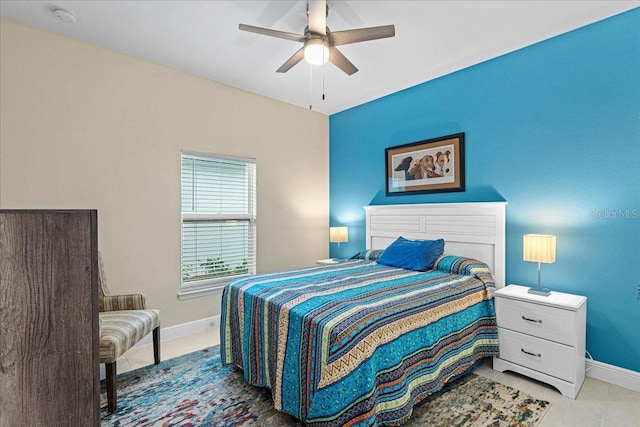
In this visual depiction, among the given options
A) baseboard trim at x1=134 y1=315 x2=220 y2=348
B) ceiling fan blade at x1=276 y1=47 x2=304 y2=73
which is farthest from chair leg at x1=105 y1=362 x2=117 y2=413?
ceiling fan blade at x1=276 y1=47 x2=304 y2=73

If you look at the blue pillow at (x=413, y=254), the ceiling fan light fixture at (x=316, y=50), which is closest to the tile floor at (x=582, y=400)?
the blue pillow at (x=413, y=254)

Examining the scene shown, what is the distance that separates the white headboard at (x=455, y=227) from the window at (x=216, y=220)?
5.40 feet

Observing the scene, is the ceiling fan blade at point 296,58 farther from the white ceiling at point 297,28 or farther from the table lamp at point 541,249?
the table lamp at point 541,249

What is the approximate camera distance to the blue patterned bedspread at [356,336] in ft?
5.28

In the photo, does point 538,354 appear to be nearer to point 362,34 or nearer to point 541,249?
point 541,249

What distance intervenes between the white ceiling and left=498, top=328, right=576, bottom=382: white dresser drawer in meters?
2.47

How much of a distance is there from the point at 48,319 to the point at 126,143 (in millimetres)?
2805

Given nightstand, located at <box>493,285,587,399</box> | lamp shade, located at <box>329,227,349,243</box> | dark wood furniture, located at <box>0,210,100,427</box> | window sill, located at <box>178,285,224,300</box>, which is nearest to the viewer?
dark wood furniture, located at <box>0,210,100,427</box>

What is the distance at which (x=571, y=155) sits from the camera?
8.43ft

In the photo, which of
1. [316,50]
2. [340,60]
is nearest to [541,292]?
[340,60]

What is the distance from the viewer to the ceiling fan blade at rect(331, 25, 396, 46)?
1971 mm

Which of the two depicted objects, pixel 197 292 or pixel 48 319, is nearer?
pixel 48 319

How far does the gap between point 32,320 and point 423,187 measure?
3525mm

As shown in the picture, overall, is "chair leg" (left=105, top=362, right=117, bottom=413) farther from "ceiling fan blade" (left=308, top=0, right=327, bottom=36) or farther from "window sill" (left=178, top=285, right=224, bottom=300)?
"ceiling fan blade" (left=308, top=0, right=327, bottom=36)
